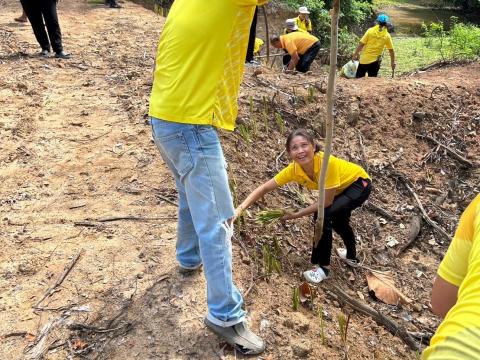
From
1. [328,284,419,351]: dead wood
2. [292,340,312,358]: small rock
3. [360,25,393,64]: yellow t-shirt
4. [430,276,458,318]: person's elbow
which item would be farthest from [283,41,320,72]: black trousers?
[430,276,458,318]: person's elbow

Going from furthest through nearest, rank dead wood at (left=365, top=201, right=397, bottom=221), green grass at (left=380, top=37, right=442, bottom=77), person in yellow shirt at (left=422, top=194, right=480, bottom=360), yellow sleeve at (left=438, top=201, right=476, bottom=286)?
green grass at (left=380, top=37, right=442, bottom=77)
dead wood at (left=365, top=201, right=397, bottom=221)
yellow sleeve at (left=438, top=201, right=476, bottom=286)
person in yellow shirt at (left=422, top=194, right=480, bottom=360)

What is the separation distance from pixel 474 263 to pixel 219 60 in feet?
4.60

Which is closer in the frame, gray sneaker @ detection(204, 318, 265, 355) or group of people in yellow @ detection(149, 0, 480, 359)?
group of people in yellow @ detection(149, 0, 480, 359)

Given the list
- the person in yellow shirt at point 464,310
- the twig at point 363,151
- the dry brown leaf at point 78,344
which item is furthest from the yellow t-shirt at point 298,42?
the person in yellow shirt at point 464,310

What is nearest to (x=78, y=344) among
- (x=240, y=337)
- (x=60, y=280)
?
(x=60, y=280)

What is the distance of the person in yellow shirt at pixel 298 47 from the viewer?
8320mm

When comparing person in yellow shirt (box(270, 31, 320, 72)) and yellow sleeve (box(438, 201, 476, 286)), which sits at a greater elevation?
yellow sleeve (box(438, 201, 476, 286))

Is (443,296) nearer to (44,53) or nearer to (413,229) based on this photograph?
(413,229)

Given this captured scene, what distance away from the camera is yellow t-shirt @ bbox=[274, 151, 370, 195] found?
11.0 ft

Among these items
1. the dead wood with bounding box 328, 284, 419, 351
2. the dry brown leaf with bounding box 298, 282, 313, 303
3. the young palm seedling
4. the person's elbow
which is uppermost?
the person's elbow

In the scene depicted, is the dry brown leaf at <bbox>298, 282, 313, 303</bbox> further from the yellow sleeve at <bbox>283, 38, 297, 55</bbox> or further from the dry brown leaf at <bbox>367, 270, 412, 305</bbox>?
the yellow sleeve at <bbox>283, 38, 297, 55</bbox>

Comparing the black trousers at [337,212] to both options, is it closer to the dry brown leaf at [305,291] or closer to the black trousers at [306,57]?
the dry brown leaf at [305,291]

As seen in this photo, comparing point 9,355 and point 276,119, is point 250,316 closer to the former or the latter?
point 9,355

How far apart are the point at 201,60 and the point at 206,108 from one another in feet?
0.70
